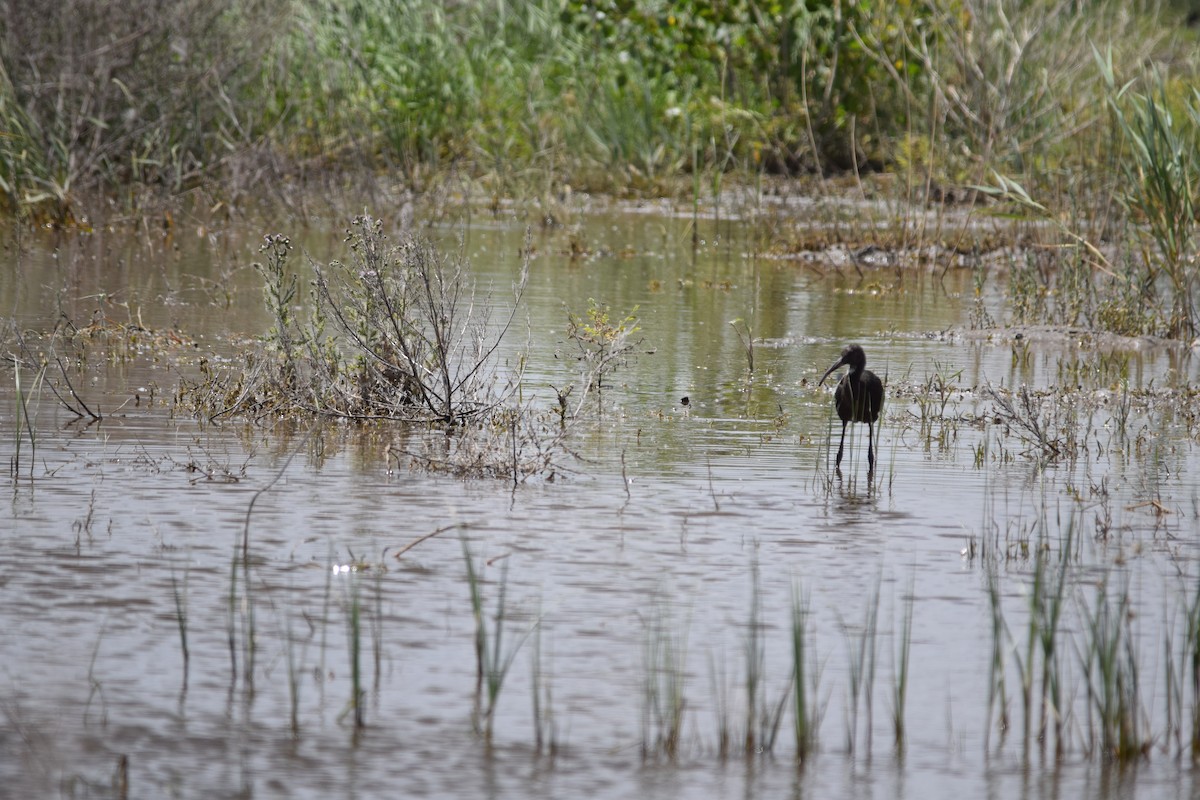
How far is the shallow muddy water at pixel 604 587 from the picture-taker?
175 inches

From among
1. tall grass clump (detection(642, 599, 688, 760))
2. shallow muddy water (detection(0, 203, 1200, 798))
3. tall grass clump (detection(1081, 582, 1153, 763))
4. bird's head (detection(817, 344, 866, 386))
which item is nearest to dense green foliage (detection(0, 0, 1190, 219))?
shallow muddy water (detection(0, 203, 1200, 798))

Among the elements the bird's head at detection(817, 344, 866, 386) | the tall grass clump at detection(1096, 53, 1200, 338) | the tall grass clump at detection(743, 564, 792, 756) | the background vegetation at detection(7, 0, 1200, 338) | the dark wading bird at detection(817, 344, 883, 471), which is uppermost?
the background vegetation at detection(7, 0, 1200, 338)

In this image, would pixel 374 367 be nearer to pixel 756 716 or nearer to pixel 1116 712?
pixel 756 716

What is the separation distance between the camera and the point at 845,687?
4.95 meters

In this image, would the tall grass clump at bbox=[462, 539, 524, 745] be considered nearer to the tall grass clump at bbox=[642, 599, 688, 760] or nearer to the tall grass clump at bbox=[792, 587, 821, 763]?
the tall grass clump at bbox=[642, 599, 688, 760]

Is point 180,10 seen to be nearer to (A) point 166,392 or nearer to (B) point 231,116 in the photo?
(B) point 231,116

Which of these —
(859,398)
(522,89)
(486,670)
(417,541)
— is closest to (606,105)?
(522,89)

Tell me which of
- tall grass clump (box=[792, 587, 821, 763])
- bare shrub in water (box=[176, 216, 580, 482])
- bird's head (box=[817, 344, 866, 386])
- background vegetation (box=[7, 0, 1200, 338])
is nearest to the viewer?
tall grass clump (box=[792, 587, 821, 763])

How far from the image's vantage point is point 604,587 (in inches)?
227

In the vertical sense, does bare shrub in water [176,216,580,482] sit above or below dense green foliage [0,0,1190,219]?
below

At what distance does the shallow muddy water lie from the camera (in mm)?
4438

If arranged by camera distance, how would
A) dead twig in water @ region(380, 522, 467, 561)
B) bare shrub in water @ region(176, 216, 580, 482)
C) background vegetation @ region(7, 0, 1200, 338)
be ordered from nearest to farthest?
dead twig in water @ region(380, 522, 467, 561), bare shrub in water @ region(176, 216, 580, 482), background vegetation @ region(7, 0, 1200, 338)

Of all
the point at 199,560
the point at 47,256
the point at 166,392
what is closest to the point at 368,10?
the point at 47,256

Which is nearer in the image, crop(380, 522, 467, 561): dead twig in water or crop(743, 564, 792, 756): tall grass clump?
crop(743, 564, 792, 756): tall grass clump
